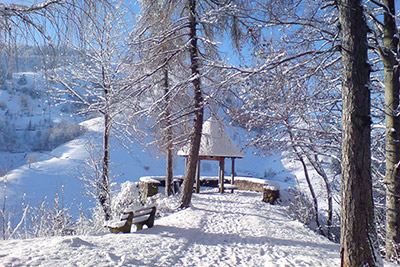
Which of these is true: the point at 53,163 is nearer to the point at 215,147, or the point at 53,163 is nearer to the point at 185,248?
the point at 215,147

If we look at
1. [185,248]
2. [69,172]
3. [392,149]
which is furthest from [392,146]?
[69,172]

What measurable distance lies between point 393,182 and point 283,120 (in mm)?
3347

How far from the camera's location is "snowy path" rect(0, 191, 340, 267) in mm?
3541

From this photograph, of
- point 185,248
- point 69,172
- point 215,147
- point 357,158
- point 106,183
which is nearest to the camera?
point 357,158

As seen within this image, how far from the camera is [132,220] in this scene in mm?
5887

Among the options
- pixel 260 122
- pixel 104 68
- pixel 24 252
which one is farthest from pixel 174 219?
pixel 104 68

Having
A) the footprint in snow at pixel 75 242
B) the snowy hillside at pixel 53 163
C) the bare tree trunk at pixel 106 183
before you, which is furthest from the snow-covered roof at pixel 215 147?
the footprint in snow at pixel 75 242

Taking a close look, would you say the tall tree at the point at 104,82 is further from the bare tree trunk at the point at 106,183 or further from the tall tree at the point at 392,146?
the tall tree at the point at 392,146

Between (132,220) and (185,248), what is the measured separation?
1.64 m

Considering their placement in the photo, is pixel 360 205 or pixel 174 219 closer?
pixel 360 205

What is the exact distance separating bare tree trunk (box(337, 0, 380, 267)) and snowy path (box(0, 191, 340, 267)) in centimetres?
113

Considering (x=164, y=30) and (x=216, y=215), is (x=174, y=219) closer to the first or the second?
(x=216, y=215)

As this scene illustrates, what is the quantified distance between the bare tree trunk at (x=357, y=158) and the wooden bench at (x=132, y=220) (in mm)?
3908

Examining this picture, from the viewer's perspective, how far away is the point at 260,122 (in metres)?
7.80
